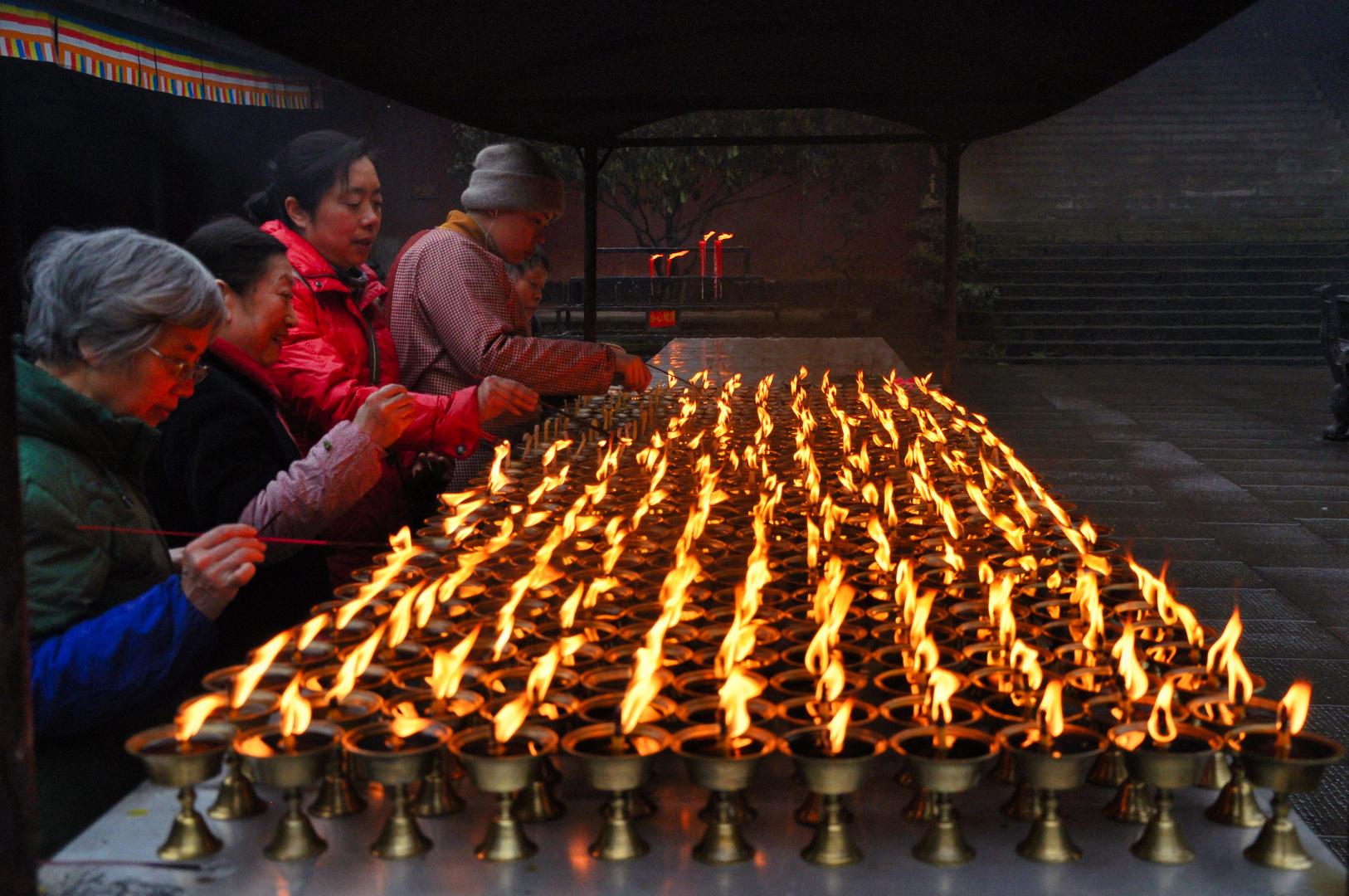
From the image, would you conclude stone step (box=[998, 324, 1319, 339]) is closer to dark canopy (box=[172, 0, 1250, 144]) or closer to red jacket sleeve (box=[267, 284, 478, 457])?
dark canopy (box=[172, 0, 1250, 144])

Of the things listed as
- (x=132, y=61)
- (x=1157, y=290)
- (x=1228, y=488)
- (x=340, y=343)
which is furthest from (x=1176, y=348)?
(x=340, y=343)

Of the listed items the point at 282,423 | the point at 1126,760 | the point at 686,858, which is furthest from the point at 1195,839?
the point at 282,423

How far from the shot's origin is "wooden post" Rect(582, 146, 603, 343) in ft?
20.0

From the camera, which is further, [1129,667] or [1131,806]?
[1129,667]

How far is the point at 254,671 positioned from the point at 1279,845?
3.81 ft

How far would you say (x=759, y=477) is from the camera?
2945 mm

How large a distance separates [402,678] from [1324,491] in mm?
7728

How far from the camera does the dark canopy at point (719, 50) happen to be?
8.97ft

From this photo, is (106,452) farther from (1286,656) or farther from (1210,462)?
(1210,462)

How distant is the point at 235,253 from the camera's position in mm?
2771

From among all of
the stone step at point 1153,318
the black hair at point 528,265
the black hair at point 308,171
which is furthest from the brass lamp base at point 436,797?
the stone step at point 1153,318

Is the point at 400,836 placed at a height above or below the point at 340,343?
below

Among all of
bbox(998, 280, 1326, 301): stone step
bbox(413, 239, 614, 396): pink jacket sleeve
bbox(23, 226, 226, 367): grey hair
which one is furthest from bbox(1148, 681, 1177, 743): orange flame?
bbox(998, 280, 1326, 301): stone step

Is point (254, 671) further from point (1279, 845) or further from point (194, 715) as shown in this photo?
point (1279, 845)
